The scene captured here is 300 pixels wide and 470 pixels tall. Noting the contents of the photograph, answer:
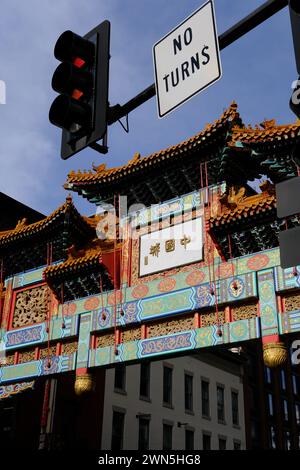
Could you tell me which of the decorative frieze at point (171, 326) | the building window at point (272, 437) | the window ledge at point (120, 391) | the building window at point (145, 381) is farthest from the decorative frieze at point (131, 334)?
the building window at point (272, 437)

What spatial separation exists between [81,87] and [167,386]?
26.5m

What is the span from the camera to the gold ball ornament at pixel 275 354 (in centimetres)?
1313

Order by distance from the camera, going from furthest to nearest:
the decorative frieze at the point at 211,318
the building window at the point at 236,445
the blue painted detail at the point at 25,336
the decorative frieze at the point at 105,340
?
the building window at the point at 236,445
the blue painted detail at the point at 25,336
the decorative frieze at the point at 105,340
the decorative frieze at the point at 211,318

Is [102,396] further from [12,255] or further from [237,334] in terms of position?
[237,334]

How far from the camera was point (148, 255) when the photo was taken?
54.2ft

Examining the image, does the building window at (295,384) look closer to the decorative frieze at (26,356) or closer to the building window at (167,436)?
the building window at (167,436)

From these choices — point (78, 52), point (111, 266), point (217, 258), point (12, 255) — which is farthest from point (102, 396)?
point (78, 52)

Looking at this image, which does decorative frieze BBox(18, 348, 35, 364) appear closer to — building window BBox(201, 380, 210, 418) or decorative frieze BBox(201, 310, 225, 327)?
decorative frieze BBox(201, 310, 225, 327)

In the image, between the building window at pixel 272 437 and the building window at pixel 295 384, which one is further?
the building window at pixel 295 384

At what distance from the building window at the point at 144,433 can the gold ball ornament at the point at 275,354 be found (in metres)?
14.6

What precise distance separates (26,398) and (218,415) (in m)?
14.0

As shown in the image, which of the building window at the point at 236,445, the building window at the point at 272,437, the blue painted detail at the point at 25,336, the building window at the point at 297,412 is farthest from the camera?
the building window at the point at 297,412

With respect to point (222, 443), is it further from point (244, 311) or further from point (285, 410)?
point (244, 311)

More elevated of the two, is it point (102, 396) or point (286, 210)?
point (102, 396)
